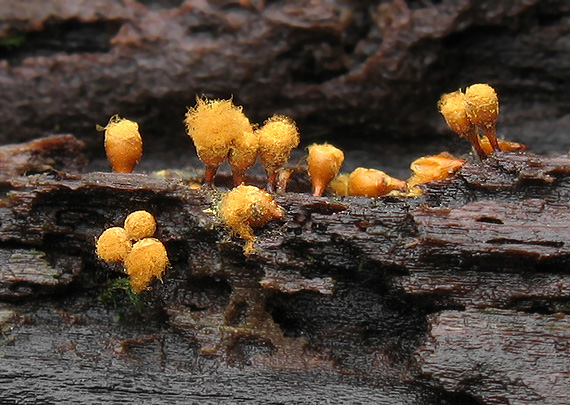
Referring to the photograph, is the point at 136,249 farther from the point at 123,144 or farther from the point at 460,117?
the point at 460,117

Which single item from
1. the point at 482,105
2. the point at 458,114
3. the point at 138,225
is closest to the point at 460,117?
the point at 458,114

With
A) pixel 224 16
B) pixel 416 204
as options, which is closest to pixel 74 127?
pixel 224 16

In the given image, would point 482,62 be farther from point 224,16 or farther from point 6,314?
point 6,314

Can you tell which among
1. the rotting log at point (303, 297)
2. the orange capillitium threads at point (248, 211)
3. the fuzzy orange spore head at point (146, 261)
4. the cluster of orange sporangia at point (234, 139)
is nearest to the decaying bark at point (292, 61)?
the cluster of orange sporangia at point (234, 139)

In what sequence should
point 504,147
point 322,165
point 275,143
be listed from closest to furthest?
point 275,143, point 322,165, point 504,147

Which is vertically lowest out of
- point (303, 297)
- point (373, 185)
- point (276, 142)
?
point (303, 297)
